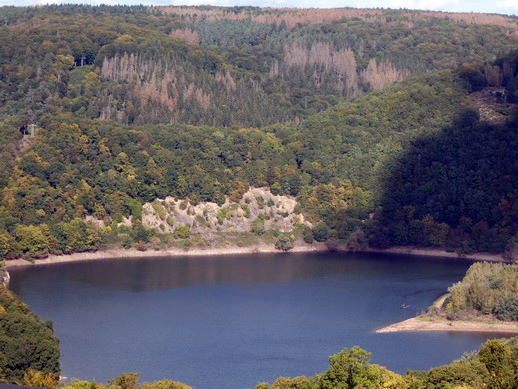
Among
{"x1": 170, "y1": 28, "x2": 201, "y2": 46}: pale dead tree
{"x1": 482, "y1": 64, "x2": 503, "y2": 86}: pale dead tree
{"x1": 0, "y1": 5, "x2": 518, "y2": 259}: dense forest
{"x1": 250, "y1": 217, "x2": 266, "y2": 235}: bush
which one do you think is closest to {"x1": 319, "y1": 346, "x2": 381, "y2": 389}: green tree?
{"x1": 0, "y1": 5, "x2": 518, "y2": 259}: dense forest

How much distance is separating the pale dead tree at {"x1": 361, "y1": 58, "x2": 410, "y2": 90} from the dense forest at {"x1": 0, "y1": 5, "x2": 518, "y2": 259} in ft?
24.9

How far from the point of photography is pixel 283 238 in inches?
4427

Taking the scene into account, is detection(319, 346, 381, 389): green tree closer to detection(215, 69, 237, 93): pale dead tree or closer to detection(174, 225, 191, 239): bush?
detection(174, 225, 191, 239): bush

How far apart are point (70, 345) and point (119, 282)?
2168 cm

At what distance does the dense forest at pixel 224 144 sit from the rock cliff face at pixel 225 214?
0.93 metres

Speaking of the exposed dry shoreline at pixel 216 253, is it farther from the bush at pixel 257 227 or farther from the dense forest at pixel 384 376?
the dense forest at pixel 384 376

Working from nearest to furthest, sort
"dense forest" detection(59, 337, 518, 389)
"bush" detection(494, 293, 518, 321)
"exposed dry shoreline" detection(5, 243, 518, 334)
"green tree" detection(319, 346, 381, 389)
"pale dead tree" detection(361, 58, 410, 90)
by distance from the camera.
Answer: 1. "dense forest" detection(59, 337, 518, 389)
2. "green tree" detection(319, 346, 381, 389)
3. "bush" detection(494, 293, 518, 321)
4. "exposed dry shoreline" detection(5, 243, 518, 334)
5. "pale dead tree" detection(361, 58, 410, 90)

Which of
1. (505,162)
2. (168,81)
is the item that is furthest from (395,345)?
(168,81)

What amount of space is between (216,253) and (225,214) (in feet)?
20.9

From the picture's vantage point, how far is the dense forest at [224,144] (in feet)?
362

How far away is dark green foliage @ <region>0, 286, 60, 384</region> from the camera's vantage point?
59.7 m

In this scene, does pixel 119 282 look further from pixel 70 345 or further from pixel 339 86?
pixel 339 86

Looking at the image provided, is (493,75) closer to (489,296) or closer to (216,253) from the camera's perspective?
(216,253)

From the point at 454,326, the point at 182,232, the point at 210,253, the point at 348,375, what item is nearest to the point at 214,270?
the point at 210,253
